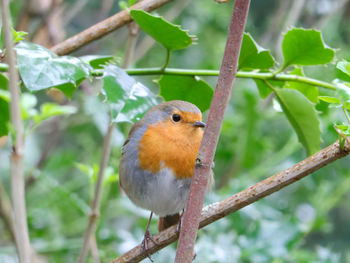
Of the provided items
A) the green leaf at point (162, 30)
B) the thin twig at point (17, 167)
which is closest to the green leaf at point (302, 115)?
the green leaf at point (162, 30)

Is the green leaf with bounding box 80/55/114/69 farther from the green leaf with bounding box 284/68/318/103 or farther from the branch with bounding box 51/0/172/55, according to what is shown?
the green leaf with bounding box 284/68/318/103

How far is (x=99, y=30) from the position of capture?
1673 millimetres

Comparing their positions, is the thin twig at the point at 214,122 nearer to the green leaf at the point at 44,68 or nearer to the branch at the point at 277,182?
the branch at the point at 277,182

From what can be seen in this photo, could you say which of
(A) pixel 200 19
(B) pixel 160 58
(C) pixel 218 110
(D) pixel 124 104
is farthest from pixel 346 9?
(C) pixel 218 110

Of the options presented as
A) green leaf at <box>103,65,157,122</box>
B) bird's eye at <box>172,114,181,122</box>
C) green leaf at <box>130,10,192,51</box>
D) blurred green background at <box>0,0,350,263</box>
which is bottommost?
blurred green background at <box>0,0,350,263</box>

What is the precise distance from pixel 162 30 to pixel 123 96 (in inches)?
9.7

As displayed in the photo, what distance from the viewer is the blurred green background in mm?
2766

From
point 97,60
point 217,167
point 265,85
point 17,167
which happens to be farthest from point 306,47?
point 217,167

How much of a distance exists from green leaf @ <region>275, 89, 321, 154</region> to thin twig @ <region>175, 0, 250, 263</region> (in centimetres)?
63

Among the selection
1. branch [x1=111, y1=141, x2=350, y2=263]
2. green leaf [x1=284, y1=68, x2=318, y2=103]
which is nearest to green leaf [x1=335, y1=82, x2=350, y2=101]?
branch [x1=111, y1=141, x2=350, y2=263]

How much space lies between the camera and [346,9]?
14.2ft

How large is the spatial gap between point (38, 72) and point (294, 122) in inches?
33.6

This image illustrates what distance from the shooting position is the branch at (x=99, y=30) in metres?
1.68

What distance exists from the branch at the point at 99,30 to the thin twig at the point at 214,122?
→ 69 cm
